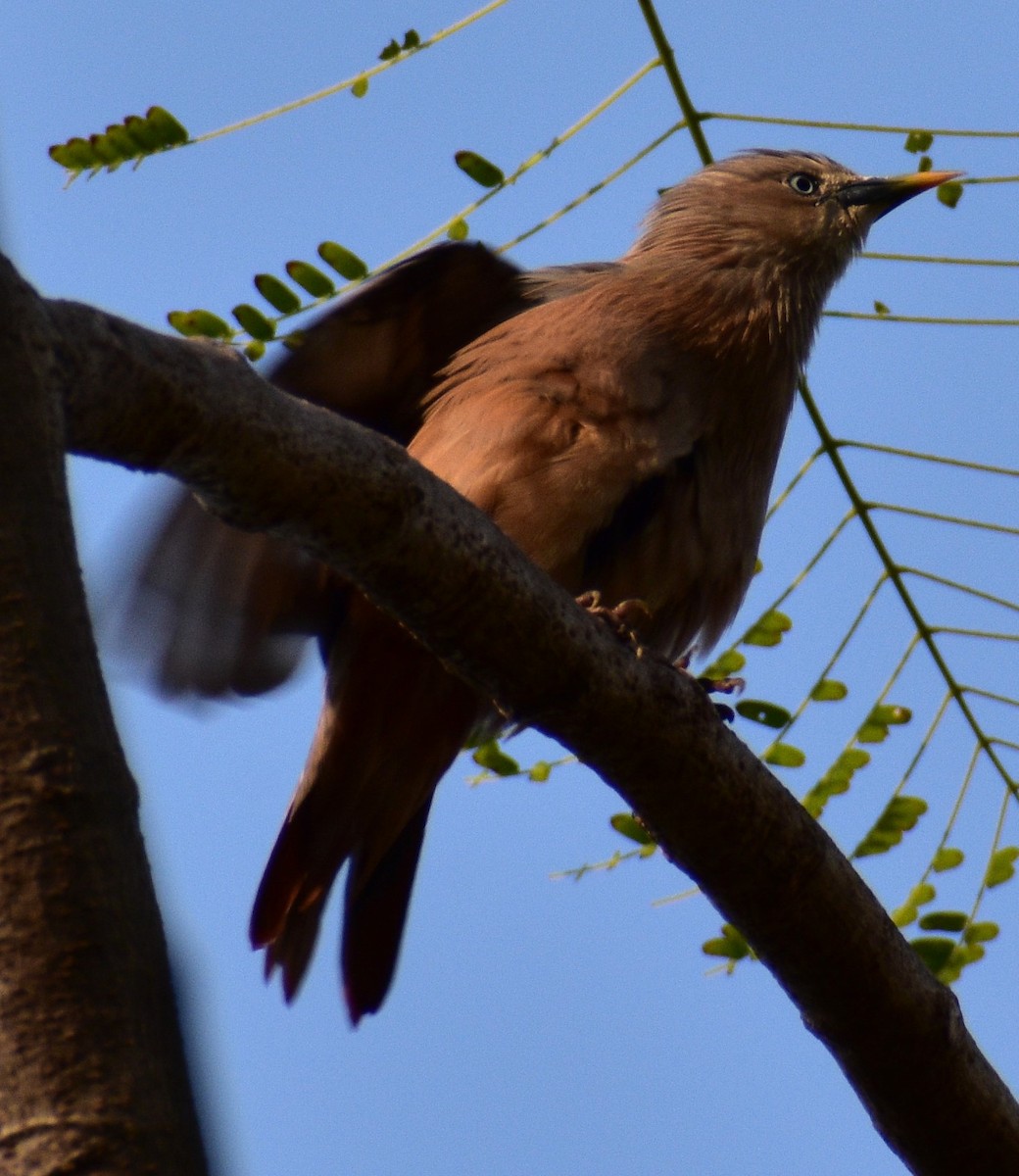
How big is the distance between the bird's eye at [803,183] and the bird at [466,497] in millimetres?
507

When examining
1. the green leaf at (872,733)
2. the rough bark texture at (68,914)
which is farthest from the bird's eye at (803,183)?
the rough bark texture at (68,914)

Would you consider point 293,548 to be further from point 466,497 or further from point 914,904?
point 914,904

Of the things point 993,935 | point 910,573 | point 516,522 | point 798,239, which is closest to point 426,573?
point 516,522

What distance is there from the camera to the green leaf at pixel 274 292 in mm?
3211

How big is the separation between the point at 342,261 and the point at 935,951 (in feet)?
5.95

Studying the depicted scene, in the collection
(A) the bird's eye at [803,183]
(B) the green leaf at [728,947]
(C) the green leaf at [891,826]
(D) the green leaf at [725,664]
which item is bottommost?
(B) the green leaf at [728,947]

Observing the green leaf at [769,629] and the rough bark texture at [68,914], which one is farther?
the green leaf at [769,629]

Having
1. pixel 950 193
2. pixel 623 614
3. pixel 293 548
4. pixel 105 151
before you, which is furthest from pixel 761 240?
pixel 105 151

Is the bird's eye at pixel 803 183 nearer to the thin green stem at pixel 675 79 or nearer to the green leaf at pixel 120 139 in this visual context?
the thin green stem at pixel 675 79

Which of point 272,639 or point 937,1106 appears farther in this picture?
point 272,639

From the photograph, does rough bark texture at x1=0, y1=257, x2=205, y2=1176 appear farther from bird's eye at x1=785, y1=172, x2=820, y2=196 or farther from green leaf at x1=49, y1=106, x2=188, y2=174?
bird's eye at x1=785, y1=172, x2=820, y2=196

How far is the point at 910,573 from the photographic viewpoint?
3.44 meters

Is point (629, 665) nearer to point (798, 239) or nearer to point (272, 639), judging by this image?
point (272, 639)

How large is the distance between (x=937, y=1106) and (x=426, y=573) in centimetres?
138
